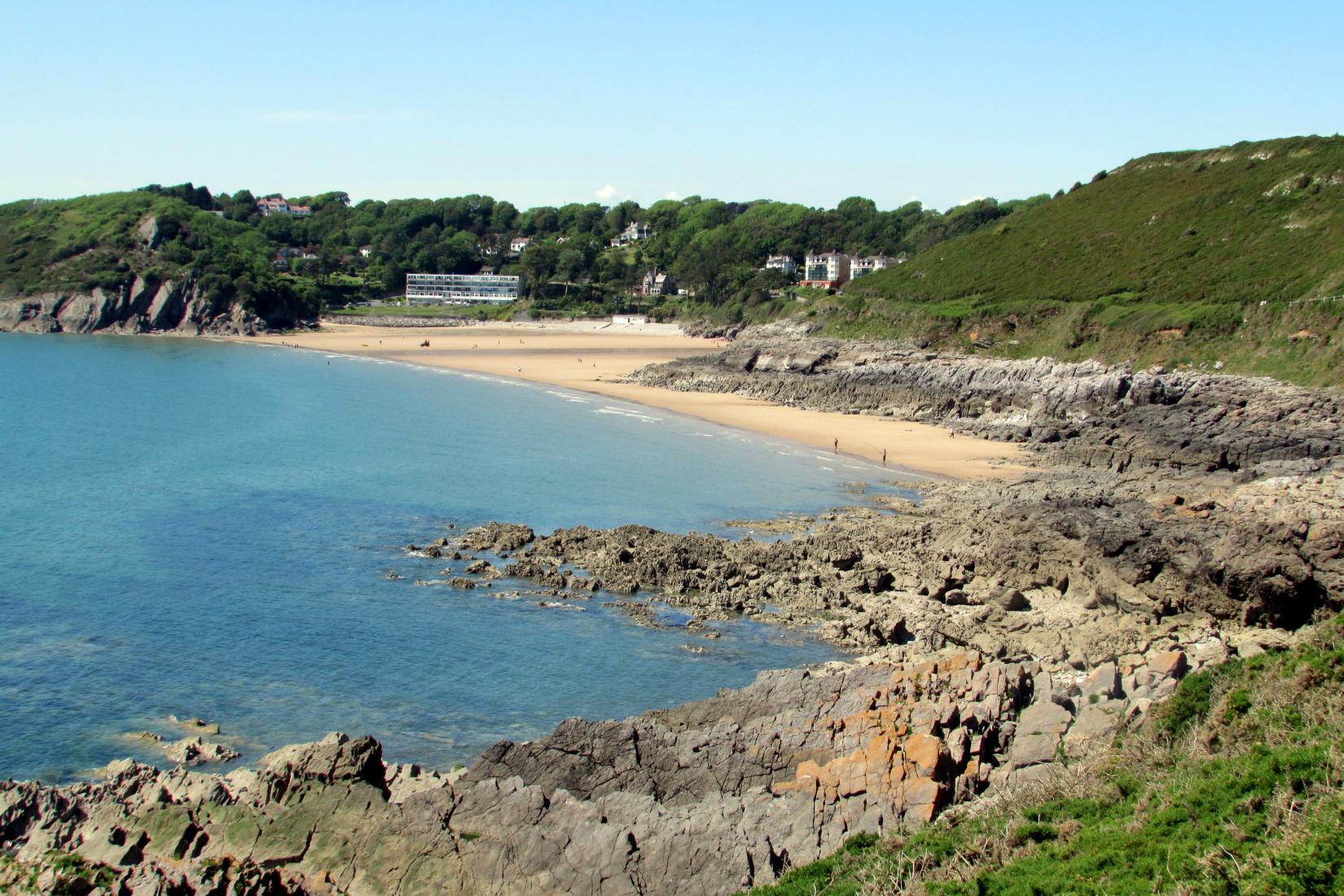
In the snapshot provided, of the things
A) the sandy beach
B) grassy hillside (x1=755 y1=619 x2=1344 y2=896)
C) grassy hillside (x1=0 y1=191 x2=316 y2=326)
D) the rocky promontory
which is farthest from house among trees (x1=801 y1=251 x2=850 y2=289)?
grassy hillside (x1=755 y1=619 x2=1344 y2=896)

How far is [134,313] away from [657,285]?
6257 centimetres

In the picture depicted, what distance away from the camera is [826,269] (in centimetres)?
12794

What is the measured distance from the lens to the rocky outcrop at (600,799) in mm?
12414

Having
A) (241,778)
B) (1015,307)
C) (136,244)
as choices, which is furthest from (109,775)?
(136,244)

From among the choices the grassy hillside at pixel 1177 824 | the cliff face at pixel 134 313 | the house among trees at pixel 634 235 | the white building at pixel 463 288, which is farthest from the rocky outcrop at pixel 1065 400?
the house among trees at pixel 634 235

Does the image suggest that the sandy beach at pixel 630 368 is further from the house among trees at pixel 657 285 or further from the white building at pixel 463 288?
the white building at pixel 463 288

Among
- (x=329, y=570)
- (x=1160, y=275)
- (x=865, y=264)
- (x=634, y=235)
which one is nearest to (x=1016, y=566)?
(x=329, y=570)

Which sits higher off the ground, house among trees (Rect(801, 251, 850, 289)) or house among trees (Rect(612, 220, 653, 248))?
house among trees (Rect(612, 220, 653, 248))

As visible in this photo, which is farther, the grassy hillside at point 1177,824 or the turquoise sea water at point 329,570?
the turquoise sea water at point 329,570

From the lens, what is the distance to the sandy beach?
45.8m

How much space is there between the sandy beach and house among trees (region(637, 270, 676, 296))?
743 inches

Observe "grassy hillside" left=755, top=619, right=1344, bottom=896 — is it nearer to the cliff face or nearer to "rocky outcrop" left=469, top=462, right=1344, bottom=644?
"rocky outcrop" left=469, top=462, right=1344, bottom=644

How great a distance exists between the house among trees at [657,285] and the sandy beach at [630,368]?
61.9 ft

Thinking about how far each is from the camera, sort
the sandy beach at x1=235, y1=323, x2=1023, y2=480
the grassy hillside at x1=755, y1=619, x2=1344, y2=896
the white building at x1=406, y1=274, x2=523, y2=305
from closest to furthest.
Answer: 1. the grassy hillside at x1=755, y1=619, x2=1344, y2=896
2. the sandy beach at x1=235, y1=323, x2=1023, y2=480
3. the white building at x1=406, y1=274, x2=523, y2=305
